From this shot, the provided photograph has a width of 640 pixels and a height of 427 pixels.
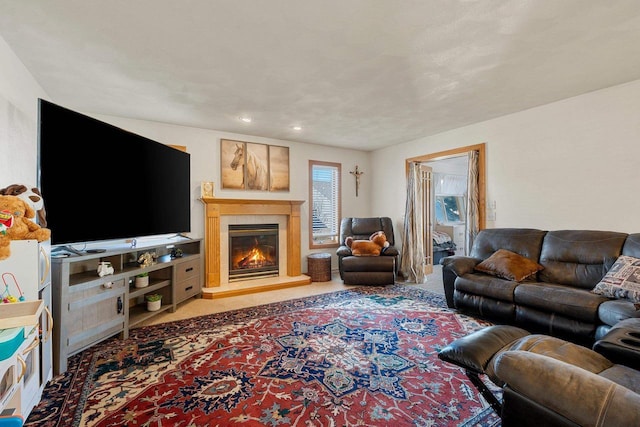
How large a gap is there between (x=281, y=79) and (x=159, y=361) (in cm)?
A: 278

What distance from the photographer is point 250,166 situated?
4.82m

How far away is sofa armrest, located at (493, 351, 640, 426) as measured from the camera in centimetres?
84

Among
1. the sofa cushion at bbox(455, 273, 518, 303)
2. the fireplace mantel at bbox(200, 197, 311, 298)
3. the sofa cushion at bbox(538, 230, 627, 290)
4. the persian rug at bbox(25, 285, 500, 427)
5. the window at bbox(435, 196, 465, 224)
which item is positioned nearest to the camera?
the persian rug at bbox(25, 285, 500, 427)

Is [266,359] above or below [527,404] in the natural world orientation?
below

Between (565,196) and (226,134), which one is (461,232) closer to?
(565,196)

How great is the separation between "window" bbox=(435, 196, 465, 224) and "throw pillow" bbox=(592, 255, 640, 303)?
500 cm

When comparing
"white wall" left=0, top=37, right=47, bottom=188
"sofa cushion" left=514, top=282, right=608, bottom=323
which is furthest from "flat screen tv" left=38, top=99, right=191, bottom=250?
"sofa cushion" left=514, top=282, right=608, bottom=323

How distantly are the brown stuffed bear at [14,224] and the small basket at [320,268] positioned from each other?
370 cm

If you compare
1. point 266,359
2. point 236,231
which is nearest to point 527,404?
point 266,359

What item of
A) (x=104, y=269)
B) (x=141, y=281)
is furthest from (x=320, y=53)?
(x=141, y=281)

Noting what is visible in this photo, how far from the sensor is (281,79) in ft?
9.17

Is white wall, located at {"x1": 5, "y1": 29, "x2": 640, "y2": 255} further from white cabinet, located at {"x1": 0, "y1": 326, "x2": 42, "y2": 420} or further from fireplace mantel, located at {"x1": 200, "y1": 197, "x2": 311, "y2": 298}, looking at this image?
white cabinet, located at {"x1": 0, "y1": 326, "x2": 42, "y2": 420}

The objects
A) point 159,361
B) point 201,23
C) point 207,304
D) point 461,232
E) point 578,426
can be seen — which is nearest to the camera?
point 578,426

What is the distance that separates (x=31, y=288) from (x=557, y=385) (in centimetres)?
263
